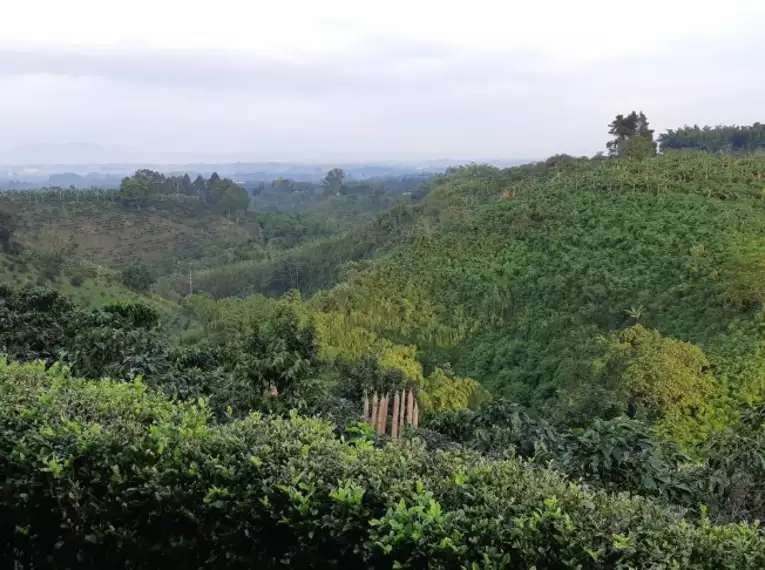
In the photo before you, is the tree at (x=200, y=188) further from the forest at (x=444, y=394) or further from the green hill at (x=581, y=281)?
the green hill at (x=581, y=281)

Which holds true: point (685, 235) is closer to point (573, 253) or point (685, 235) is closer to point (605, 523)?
point (573, 253)

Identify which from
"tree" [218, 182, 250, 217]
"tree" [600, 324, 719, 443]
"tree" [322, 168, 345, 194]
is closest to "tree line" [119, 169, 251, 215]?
"tree" [218, 182, 250, 217]

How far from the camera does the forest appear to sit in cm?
257

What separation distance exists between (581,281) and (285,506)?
19462 mm

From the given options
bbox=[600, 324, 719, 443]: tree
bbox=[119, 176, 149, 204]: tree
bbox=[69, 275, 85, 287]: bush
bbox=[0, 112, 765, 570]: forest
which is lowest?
bbox=[600, 324, 719, 443]: tree

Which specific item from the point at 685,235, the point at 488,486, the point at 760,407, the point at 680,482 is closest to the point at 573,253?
the point at 685,235

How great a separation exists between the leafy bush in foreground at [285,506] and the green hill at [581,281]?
11.6 m

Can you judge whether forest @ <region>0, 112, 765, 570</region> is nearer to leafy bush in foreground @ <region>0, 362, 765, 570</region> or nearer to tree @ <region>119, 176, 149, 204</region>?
leafy bush in foreground @ <region>0, 362, 765, 570</region>

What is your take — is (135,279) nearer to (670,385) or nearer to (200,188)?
(670,385)

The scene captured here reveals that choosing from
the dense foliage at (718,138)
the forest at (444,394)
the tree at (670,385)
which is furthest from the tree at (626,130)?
the tree at (670,385)

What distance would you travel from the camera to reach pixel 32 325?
27.9ft

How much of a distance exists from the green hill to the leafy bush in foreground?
11.6 m

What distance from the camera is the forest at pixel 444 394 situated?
8.43 feet

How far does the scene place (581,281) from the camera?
68.7 feet
